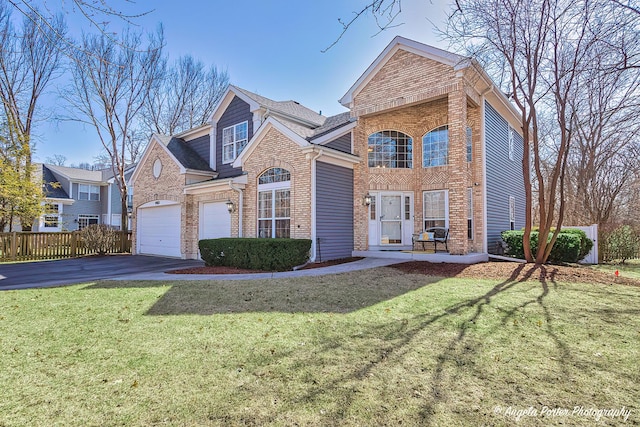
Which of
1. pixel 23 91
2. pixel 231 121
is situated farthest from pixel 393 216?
pixel 23 91

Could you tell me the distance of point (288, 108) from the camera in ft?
51.5

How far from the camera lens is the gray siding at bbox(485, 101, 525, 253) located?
12359 mm

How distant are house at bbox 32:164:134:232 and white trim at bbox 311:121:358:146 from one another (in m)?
22.8

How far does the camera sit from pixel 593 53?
330 inches

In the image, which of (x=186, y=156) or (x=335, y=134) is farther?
(x=186, y=156)

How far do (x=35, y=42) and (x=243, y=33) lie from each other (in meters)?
16.1

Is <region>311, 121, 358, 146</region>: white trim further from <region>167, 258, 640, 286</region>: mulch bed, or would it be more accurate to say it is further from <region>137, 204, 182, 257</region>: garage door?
<region>137, 204, 182, 257</region>: garage door

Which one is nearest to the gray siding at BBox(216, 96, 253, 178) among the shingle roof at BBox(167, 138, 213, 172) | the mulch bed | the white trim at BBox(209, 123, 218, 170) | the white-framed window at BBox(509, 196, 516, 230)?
the white trim at BBox(209, 123, 218, 170)

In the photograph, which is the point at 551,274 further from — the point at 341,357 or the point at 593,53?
the point at 341,357

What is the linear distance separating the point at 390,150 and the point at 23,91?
2004 cm

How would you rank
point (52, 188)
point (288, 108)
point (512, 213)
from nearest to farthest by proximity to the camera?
point (512, 213) < point (288, 108) < point (52, 188)

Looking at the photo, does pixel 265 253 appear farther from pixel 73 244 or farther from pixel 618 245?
pixel 618 245

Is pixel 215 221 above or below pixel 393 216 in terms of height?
below

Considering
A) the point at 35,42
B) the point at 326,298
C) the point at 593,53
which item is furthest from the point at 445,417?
the point at 35,42
